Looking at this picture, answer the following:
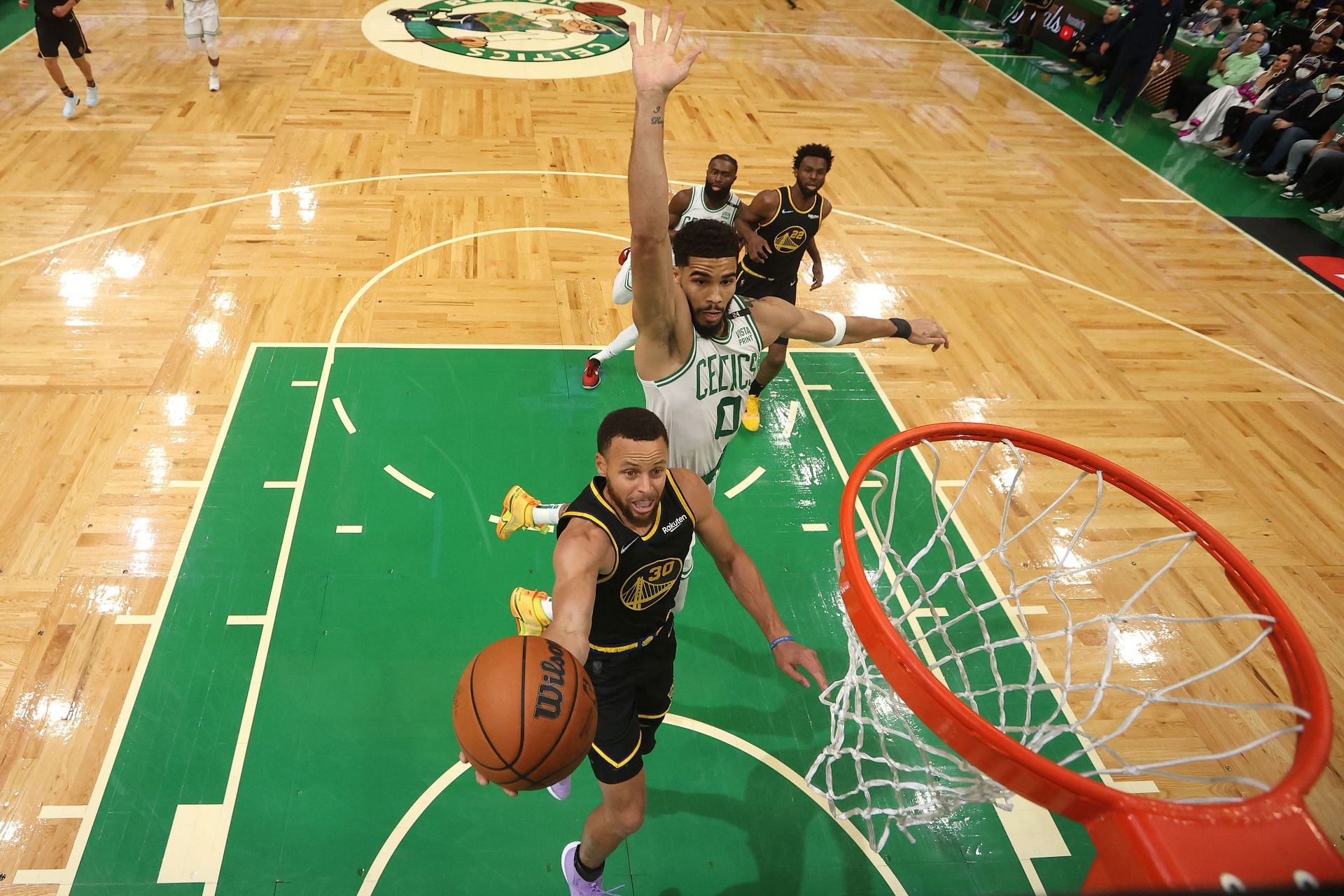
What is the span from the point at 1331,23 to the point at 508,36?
11.8 meters

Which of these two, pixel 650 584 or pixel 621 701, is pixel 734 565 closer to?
pixel 650 584

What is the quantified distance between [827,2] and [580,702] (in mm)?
16941

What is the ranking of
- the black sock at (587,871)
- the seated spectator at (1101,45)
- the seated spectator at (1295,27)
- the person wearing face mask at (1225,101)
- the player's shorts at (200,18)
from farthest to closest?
the seated spectator at (1101,45)
the seated spectator at (1295,27)
the person wearing face mask at (1225,101)
the player's shorts at (200,18)
the black sock at (587,871)

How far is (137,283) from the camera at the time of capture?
6.88m

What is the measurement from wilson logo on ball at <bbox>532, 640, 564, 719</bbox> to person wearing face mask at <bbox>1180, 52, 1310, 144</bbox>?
42.7 ft

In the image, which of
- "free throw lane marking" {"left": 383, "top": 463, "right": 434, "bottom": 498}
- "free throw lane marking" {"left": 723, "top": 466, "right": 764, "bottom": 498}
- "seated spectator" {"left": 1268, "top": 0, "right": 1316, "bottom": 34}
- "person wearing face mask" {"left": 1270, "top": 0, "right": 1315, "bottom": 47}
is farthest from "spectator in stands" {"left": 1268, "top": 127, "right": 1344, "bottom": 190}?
"free throw lane marking" {"left": 383, "top": 463, "right": 434, "bottom": 498}


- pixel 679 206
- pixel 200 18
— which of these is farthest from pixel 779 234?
pixel 200 18

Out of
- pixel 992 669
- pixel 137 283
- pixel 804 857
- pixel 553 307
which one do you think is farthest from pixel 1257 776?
pixel 137 283

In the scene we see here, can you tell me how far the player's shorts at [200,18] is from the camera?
9961mm

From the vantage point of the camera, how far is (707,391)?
3.50m

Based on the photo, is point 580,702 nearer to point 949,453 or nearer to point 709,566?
point 709,566

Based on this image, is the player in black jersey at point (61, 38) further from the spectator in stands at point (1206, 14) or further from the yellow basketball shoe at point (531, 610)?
the spectator in stands at point (1206, 14)

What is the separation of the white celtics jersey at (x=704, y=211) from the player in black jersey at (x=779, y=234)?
64mm

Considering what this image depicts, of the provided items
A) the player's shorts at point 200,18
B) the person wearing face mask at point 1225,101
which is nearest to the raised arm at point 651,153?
the player's shorts at point 200,18
